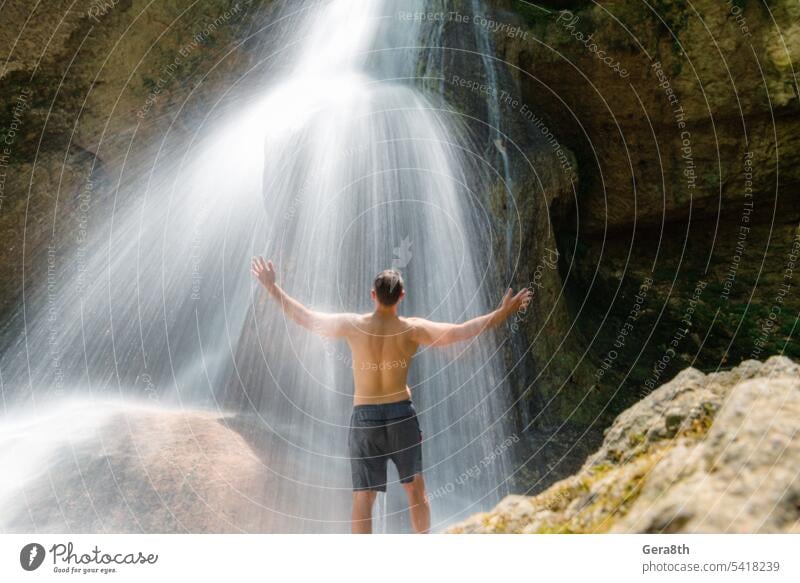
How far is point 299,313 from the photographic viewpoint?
4977mm

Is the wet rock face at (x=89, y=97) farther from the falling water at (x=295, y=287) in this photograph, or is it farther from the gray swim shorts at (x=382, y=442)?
the gray swim shorts at (x=382, y=442)

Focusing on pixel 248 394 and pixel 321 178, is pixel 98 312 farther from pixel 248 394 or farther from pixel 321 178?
pixel 321 178

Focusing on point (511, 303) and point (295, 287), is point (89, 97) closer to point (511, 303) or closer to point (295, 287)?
point (295, 287)

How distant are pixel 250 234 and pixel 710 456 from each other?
6.98 m

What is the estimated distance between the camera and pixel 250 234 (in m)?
9.16

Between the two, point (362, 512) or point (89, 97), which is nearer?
point (362, 512)

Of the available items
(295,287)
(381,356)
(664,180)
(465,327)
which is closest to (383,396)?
(381,356)

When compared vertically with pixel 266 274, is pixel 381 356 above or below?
below

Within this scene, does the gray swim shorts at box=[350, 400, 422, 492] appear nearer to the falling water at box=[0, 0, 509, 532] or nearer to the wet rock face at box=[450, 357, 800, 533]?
the wet rock face at box=[450, 357, 800, 533]

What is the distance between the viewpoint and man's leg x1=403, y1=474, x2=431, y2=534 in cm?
499


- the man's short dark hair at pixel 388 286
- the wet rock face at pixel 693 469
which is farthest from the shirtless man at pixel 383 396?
the wet rock face at pixel 693 469

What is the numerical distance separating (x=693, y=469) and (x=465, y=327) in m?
1.87

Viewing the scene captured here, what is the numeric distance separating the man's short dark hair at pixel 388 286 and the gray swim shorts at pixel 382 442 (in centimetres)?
76

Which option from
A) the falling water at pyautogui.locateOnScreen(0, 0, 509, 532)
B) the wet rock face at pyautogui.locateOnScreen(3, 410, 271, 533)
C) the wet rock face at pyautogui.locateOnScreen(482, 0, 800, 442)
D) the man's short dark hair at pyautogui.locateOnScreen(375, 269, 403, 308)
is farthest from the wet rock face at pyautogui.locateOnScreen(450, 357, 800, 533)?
the wet rock face at pyautogui.locateOnScreen(482, 0, 800, 442)
